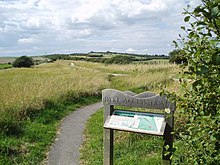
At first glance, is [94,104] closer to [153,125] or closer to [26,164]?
[26,164]

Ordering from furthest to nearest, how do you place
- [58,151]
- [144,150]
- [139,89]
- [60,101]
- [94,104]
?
[139,89], [94,104], [60,101], [58,151], [144,150]

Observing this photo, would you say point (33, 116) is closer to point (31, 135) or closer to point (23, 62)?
point (31, 135)

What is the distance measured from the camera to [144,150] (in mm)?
6699

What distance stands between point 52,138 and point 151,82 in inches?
465

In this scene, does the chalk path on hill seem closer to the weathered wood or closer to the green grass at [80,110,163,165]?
the green grass at [80,110,163,165]

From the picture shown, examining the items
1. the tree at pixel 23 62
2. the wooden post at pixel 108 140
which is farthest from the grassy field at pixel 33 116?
the tree at pixel 23 62

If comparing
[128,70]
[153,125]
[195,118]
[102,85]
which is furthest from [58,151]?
[128,70]

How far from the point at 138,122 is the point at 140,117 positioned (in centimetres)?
9

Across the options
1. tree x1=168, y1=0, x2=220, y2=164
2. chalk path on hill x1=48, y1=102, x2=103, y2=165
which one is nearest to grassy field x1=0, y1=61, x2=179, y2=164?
chalk path on hill x1=48, y1=102, x2=103, y2=165

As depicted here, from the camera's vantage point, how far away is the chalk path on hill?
21.9ft

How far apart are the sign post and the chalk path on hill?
6.68 ft

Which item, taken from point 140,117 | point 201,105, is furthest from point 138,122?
point 201,105

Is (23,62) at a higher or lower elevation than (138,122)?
lower

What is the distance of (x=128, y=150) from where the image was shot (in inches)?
266
